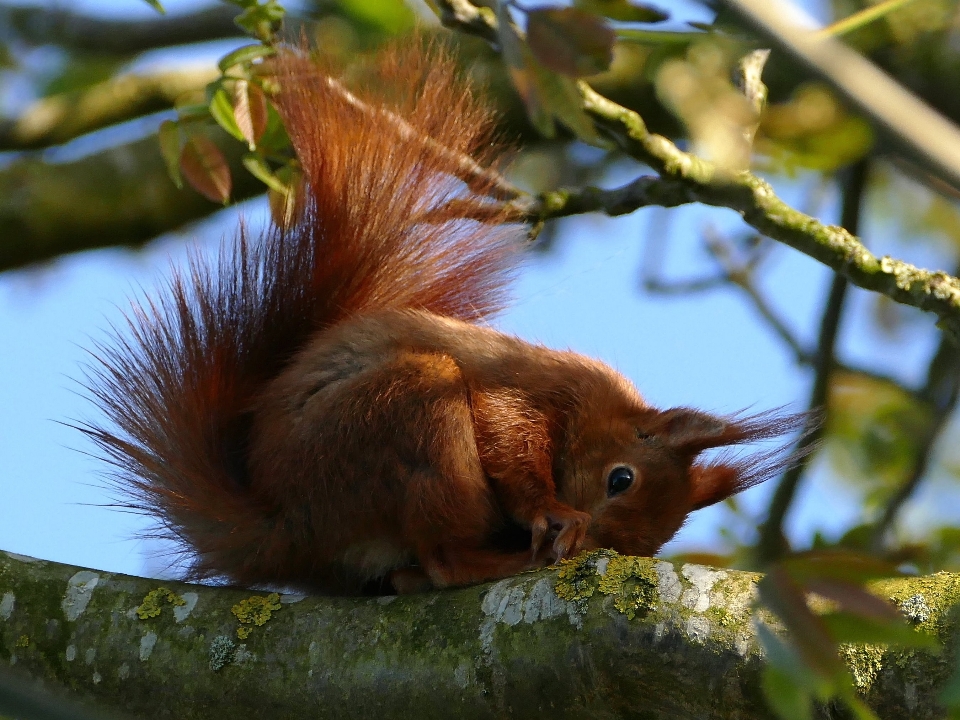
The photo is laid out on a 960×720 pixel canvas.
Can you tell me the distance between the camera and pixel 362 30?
1.88m

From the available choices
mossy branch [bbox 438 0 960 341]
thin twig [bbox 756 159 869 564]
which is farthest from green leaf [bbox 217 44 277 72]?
thin twig [bbox 756 159 869 564]

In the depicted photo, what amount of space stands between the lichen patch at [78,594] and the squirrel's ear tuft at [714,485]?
1.47 metres

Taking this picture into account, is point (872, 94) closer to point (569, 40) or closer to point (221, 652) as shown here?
point (569, 40)

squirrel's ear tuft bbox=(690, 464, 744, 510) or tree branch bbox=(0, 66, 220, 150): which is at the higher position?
tree branch bbox=(0, 66, 220, 150)

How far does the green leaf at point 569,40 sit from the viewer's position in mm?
1112

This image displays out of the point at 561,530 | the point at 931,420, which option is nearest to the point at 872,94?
the point at 561,530

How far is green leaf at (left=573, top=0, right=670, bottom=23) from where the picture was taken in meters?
1.22

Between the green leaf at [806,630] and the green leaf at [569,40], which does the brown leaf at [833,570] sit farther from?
the green leaf at [569,40]

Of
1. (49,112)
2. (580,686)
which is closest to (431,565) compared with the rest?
(580,686)

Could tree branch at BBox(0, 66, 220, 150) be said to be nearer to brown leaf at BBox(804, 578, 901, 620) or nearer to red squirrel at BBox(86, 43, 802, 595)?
red squirrel at BBox(86, 43, 802, 595)

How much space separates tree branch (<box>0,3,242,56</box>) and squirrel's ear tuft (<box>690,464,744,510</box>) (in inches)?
102

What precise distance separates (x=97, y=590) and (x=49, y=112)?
2961 mm

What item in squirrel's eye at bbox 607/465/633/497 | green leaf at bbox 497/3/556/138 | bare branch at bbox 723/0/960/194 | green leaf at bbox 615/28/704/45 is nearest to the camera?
bare branch at bbox 723/0/960/194

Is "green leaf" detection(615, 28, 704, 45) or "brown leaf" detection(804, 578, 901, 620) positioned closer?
"brown leaf" detection(804, 578, 901, 620)
